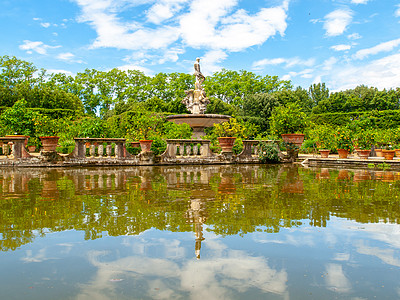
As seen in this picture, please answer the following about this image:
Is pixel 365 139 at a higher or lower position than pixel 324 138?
lower

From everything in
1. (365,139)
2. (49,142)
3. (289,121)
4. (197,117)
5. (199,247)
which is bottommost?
(199,247)

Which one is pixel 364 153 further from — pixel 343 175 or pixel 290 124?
pixel 343 175

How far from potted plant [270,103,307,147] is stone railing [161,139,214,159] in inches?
169

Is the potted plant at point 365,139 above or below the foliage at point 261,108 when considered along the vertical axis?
below

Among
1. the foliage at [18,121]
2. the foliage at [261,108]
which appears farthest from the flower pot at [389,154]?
the foliage at [261,108]

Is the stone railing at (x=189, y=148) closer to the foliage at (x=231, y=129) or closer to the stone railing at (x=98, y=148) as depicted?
the foliage at (x=231, y=129)

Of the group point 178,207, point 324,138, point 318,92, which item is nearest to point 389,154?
point 324,138

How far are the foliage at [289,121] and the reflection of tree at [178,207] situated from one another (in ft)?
33.8

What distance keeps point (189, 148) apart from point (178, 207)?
11.3 meters

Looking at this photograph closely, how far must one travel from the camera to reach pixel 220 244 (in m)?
3.83

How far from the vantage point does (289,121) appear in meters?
18.8

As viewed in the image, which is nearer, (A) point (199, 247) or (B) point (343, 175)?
(A) point (199, 247)

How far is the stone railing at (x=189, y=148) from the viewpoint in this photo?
653 inches

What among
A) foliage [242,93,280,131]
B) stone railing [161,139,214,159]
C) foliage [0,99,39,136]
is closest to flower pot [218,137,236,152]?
stone railing [161,139,214,159]
